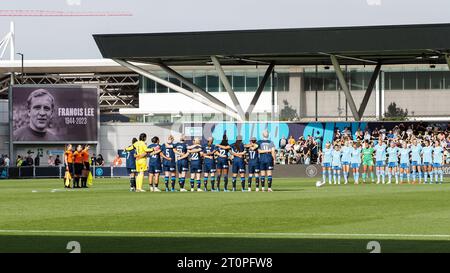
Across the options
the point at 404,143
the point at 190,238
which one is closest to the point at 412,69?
the point at 404,143

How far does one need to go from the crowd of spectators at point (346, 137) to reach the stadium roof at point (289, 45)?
16.0 feet

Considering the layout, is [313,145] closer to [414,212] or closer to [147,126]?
[147,126]

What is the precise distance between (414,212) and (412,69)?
56.0 meters

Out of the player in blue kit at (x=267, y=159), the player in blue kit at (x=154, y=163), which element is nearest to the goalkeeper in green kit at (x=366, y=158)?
the player in blue kit at (x=267, y=159)

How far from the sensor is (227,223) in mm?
21031

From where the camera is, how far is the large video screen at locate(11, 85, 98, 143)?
235ft

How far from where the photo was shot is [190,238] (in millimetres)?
17469

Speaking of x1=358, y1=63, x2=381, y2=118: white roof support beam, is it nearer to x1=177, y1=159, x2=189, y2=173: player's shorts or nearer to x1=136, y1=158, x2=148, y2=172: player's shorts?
x1=177, y1=159, x2=189, y2=173: player's shorts

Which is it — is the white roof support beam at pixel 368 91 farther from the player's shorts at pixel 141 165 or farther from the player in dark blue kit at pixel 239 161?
the player's shorts at pixel 141 165

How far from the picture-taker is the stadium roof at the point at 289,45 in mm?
61906

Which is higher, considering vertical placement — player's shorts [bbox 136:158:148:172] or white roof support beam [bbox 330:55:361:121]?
white roof support beam [bbox 330:55:361:121]

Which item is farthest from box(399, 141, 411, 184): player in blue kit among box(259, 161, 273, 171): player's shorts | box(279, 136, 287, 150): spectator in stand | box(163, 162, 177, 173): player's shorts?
box(279, 136, 287, 150): spectator in stand

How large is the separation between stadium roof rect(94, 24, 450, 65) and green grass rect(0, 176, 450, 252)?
3052 cm

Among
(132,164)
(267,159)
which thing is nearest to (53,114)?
(132,164)
